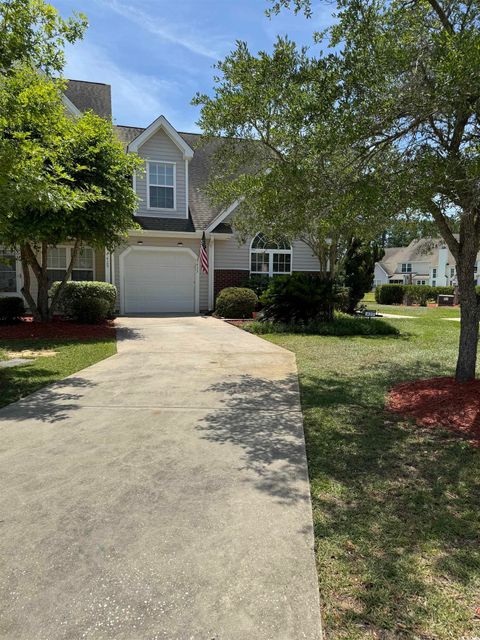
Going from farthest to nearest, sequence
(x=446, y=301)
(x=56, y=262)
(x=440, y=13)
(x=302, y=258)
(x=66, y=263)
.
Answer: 1. (x=446, y=301)
2. (x=302, y=258)
3. (x=66, y=263)
4. (x=56, y=262)
5. (x=440, y=13)

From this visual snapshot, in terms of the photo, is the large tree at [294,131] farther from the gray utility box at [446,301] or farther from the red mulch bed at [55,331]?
the gray utility box at [446,301]

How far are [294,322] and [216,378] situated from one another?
7.01 metres

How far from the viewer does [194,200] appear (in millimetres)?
18969

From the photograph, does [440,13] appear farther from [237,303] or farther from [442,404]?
[237,303]

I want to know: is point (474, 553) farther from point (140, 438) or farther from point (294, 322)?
point (294, 322)

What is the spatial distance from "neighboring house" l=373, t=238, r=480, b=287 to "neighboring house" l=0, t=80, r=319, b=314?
37.5 m

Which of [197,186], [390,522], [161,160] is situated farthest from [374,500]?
[197,186]

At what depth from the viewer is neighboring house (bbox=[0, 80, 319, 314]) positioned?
17.0 m

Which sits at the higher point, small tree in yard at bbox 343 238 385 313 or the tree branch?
the tree branch

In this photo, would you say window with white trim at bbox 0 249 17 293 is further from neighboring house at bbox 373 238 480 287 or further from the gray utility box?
neighboring house at bbox 373 238 480 287

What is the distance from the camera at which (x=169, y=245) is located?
17.5 metres

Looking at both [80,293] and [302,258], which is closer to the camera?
[80,293]

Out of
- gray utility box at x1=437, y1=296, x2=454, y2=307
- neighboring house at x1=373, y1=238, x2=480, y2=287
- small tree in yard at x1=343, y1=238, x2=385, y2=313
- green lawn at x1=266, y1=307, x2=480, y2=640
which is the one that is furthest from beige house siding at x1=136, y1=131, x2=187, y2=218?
neighboring house at x1=373, y1=238, x2=480, y2=287

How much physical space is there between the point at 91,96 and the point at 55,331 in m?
13.2
